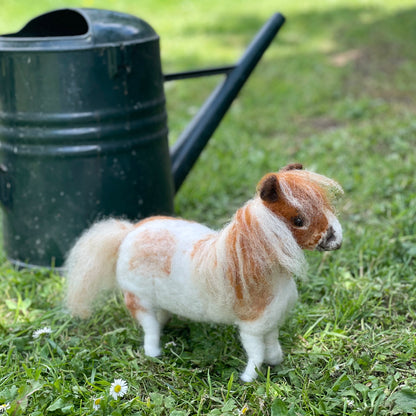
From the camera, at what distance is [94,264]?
5.34ft

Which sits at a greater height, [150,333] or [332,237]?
[332,237]

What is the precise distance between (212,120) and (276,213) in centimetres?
102

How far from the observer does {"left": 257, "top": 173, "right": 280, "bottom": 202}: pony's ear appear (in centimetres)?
127

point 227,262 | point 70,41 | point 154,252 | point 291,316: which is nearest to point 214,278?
point 227,262

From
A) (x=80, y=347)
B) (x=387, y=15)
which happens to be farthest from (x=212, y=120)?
(x=387, y=15)

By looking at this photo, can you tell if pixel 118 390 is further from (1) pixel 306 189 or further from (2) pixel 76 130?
(2) pixel 76 130

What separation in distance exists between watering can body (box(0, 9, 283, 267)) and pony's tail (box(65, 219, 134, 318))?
33cm

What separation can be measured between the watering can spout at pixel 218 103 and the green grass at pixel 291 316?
33 centimetres

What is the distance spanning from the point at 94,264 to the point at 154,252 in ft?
0.68

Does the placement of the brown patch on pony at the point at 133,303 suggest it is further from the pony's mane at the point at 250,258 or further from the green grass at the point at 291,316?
the pony's mane at the point at 250,258

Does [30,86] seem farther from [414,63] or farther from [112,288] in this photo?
[414,63]

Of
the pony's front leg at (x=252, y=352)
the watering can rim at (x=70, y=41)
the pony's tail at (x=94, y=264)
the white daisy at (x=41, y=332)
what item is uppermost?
the watering can rim at (x=70, y=41)

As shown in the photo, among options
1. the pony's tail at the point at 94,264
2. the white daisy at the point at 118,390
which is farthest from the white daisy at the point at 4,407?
the pony's tail at the point at 94,264

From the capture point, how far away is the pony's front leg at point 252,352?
146 cm
